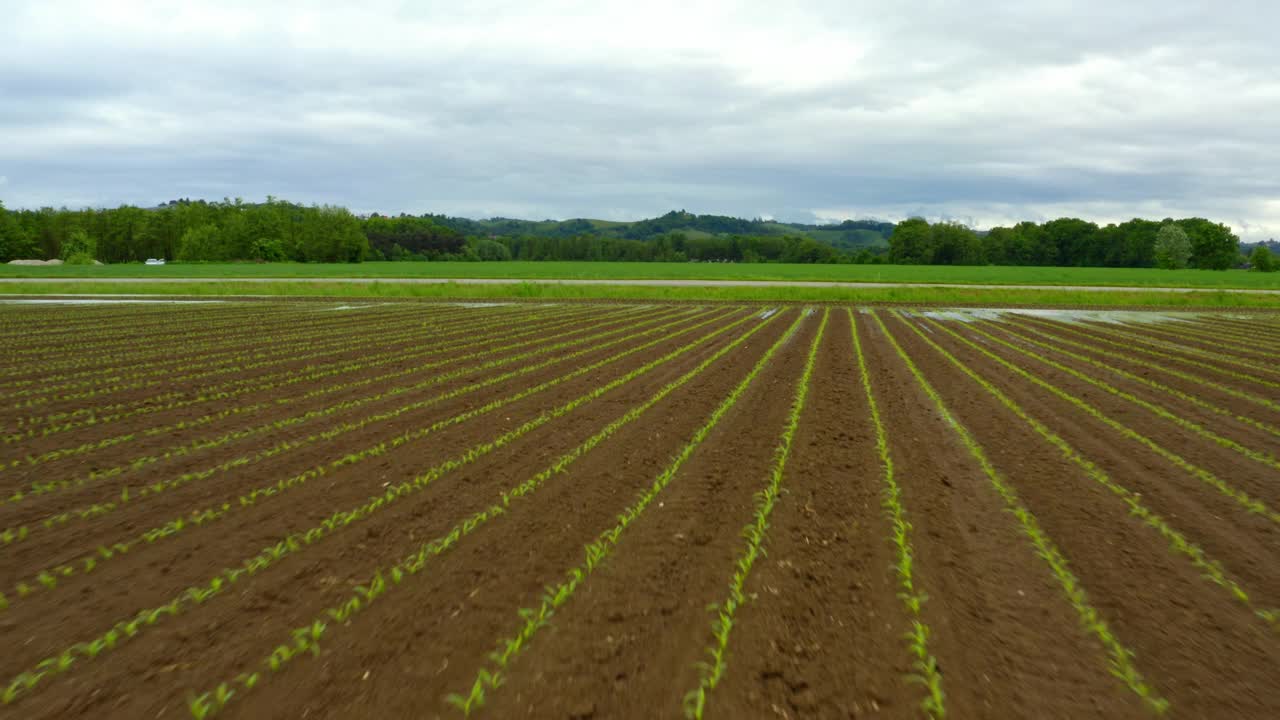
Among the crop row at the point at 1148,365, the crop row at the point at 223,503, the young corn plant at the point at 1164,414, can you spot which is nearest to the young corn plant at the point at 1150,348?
the crop row at the point at 1148,365

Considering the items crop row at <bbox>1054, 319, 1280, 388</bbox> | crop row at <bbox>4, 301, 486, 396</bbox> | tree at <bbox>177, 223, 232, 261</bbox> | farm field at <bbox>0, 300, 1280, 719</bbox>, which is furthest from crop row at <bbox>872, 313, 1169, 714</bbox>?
tree at <bbox>177, 223, 232, 261</bbox>

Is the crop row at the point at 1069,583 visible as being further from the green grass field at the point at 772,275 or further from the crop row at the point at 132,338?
the green grass field at the point at 772,275


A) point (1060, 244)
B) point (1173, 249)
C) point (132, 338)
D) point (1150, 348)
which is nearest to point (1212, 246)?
point (1173, 249)

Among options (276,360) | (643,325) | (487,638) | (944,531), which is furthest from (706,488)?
(643,325)

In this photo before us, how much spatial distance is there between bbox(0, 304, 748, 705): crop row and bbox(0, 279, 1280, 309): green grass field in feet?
94.2

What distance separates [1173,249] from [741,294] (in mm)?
101327

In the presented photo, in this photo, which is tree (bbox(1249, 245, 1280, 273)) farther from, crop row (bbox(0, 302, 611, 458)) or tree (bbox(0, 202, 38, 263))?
tree (bbox(0, 202, 38, 263))

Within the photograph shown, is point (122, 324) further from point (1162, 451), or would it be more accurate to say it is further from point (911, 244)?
point (911, 244)

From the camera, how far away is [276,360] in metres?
15.7

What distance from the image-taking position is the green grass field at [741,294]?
35.7 metres

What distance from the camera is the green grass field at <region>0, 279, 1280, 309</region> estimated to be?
35.7m

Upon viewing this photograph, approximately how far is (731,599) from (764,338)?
1562cm

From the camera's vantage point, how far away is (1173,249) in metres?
101

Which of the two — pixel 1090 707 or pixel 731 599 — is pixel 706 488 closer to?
pixel 731 599
